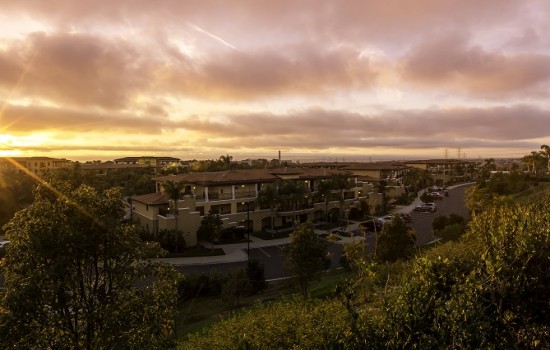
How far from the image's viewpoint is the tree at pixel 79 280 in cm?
774

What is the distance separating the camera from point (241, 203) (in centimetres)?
5066

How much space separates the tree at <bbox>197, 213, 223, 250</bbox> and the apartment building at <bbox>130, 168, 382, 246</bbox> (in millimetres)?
1024

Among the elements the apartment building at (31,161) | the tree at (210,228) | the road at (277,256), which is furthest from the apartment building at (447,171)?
the apartment building at (31,161)

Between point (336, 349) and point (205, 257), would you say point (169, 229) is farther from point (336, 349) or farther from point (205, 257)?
point (336, 349)

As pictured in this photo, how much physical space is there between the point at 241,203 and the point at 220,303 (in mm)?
24518

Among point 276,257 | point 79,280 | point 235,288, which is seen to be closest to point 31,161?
point 276,257

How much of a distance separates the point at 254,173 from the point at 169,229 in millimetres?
18628

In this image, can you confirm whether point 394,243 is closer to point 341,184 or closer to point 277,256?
point 277,256

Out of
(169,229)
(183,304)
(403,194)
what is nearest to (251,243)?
(169,229)

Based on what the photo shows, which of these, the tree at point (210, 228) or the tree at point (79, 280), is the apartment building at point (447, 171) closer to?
the tree at point (210, 228)

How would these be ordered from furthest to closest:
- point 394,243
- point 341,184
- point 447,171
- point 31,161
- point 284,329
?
point 447,171 → point 31,161 → point 341,184 → point 394,243 → point 284,329

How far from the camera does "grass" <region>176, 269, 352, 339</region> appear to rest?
23047mm

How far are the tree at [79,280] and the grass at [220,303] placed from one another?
44.3 ft

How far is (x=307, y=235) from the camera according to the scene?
2398 cm
